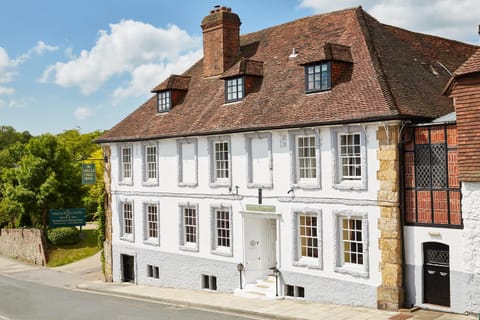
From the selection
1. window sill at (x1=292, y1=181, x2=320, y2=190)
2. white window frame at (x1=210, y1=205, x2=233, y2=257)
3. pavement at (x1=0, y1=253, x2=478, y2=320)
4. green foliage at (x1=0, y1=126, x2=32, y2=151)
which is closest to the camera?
pavement at (x1=0, y1=253, x2=478, y2=320)

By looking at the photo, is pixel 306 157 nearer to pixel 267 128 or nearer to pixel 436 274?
pixel 267 128

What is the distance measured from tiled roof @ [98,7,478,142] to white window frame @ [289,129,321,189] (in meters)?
0.55

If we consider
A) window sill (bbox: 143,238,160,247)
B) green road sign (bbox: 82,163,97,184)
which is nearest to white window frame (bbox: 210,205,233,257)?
window sill (bbox: 143,238,160,247)

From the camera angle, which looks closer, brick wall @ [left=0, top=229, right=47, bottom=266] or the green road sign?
the green road sign

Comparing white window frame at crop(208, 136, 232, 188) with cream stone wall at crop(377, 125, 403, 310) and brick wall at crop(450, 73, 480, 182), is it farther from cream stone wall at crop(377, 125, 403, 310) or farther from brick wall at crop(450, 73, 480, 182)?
brick wall at crop(450, 73, 480, 182)

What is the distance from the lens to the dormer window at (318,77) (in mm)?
22094

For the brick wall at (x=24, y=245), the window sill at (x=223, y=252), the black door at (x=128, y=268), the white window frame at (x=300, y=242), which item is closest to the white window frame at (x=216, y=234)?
the window sill at (x=223, y=252)

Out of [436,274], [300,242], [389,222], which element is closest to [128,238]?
[300,242]

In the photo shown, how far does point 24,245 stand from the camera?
46.1 meters

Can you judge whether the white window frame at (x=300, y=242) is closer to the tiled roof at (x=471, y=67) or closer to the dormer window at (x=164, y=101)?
the tiled roof at (x=471, y=67)

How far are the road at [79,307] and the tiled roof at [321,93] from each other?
7.50 metres

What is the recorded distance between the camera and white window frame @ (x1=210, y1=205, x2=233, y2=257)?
83.4ft

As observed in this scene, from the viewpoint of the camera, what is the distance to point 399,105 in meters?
19.6

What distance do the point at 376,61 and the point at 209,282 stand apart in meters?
12.3
